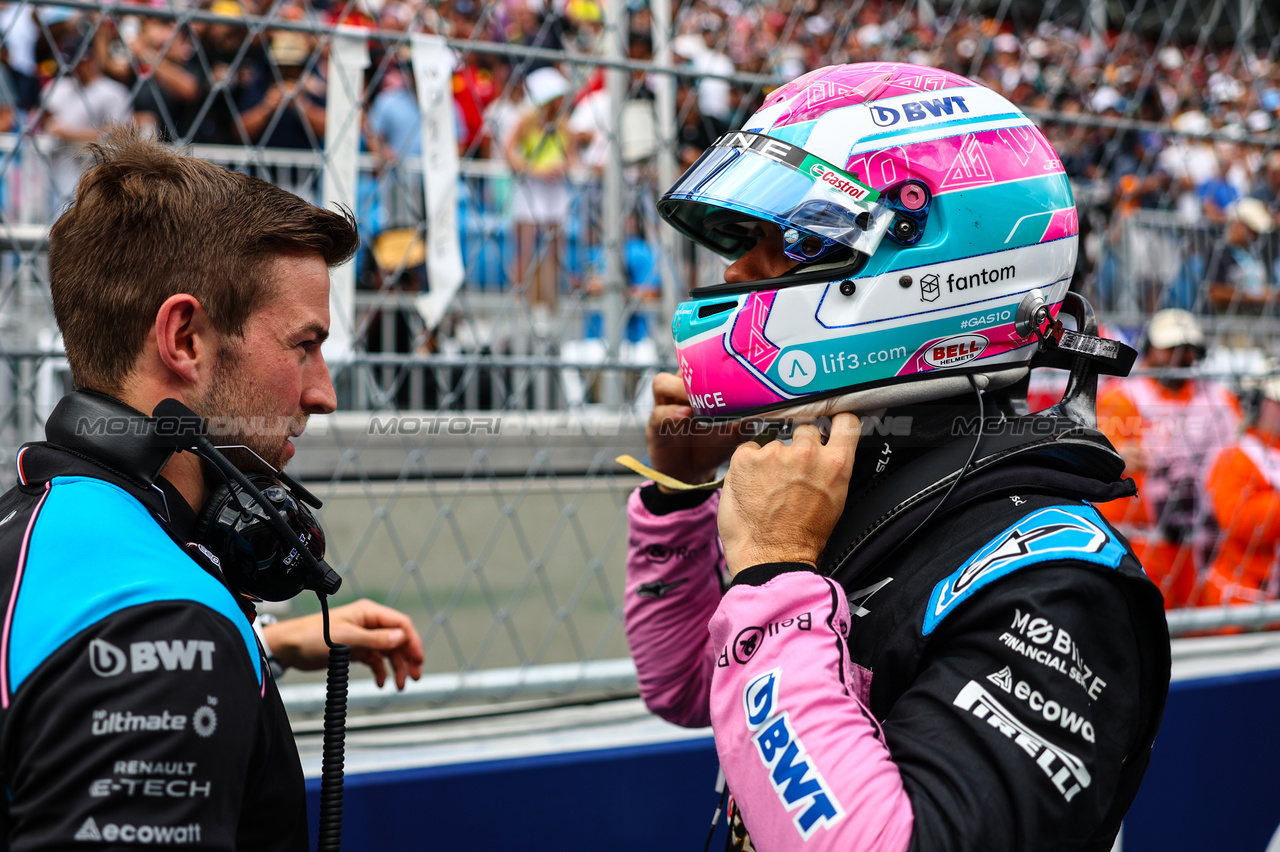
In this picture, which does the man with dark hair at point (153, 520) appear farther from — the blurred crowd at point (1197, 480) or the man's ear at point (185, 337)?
the blurred crowd at point (1197, 480)

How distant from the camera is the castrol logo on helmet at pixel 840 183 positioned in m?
1.42

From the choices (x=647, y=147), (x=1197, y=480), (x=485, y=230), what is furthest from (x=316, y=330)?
(x=1197, y=480)

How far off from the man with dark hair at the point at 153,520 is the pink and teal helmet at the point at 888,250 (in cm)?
62

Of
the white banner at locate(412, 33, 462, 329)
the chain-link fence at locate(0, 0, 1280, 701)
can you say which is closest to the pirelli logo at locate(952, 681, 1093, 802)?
the chain-link fence at locate(0, 0, 1280, 701)

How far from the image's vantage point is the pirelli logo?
1.12 metres

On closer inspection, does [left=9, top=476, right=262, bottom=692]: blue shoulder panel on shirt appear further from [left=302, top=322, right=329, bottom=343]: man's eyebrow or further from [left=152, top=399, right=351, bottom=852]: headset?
[left=302, top=322, right=329, bottom=343]: man's eyebrow

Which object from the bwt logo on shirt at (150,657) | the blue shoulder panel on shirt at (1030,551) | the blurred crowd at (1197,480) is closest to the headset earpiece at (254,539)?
the bwt logo on shirt at (150,657)

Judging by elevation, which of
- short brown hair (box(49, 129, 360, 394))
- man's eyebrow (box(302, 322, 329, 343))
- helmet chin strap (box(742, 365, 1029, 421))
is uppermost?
short brown hair (box(49, 129, 360, 394))

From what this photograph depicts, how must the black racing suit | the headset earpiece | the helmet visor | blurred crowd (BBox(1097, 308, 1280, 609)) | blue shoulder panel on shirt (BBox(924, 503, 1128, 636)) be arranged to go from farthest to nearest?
1. blurred crowd (BBox(1097, 308, 1280, 609))
2. the helmet visor
3. the headset earpiece
4. blue shoulder panel on shirt (BBox(924, 503, 1128, 636))
5. the black racing suit

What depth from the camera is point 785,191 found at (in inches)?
56.4

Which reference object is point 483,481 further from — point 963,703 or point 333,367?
point 963,703

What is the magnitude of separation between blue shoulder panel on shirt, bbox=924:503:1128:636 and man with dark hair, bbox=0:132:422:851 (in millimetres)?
812

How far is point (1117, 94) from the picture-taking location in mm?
6336

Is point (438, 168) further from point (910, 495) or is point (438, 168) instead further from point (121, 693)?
point (121, 693)
